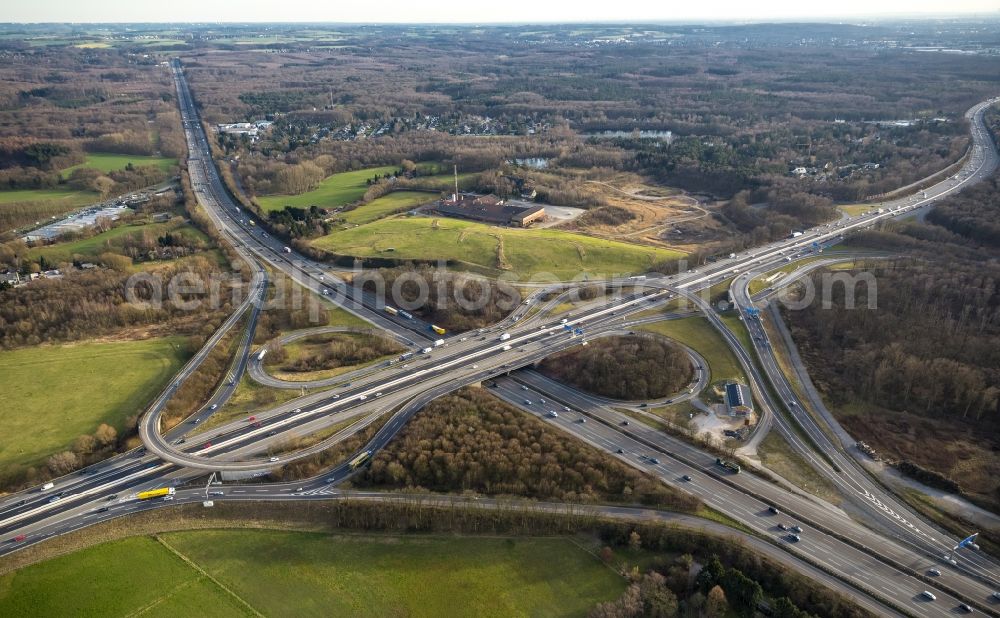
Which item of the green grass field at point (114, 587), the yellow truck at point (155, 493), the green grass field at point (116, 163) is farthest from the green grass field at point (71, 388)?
the green grass field at point (116, 163)

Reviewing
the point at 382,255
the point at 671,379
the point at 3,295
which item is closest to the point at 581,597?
the point at 671,379

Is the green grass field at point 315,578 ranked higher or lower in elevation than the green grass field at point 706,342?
lower

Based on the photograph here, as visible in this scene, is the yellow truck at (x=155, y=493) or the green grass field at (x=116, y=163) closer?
the yellow truck at (x=155, y=493)

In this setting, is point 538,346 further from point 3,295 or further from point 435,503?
point 3,295

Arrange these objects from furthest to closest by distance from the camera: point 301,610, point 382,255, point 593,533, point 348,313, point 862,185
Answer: point 862,185 → point 382,255 → point 348,313 → point 593,533 → point 301,610

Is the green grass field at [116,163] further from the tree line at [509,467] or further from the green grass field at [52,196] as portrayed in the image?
the tree line at [509,467]

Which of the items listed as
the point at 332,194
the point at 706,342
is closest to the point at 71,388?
the point at 706,342

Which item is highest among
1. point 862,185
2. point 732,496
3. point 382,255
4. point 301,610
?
point 862,185
